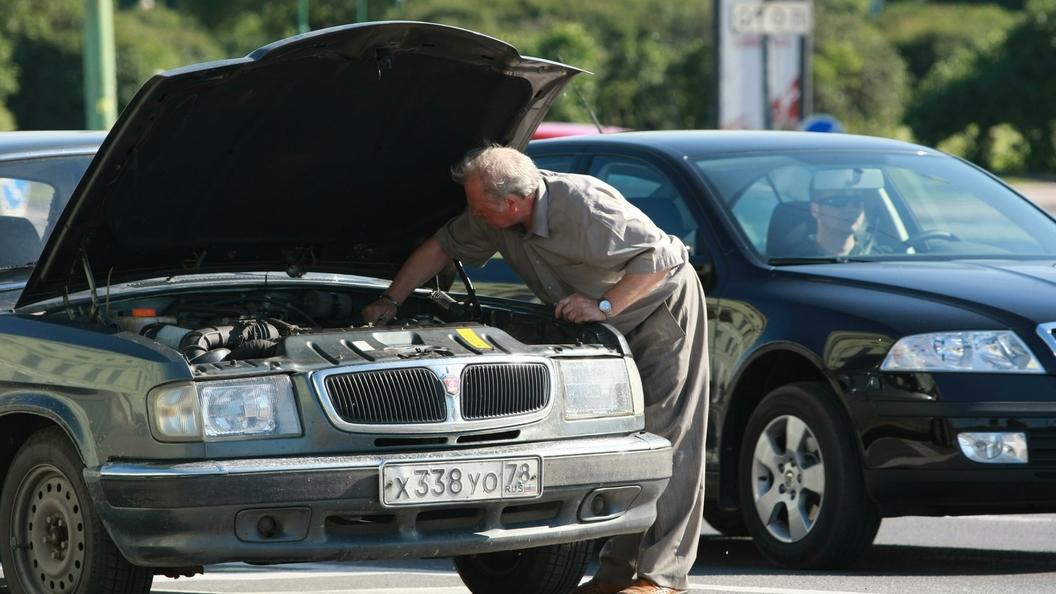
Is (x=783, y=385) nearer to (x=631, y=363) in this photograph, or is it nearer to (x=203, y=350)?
(x=631, y=363)

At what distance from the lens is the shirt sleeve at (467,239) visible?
568 cm

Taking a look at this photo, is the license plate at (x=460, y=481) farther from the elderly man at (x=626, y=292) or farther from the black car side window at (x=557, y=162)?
the black car side window at (x=557, y=162)

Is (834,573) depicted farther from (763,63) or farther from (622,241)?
(763,63)

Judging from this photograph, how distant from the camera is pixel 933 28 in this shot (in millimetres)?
89125

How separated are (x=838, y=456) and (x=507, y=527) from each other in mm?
1737

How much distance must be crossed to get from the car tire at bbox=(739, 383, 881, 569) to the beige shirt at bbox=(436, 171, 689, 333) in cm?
89

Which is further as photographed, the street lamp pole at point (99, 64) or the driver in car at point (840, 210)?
the street lamp pole at point (99, 64)

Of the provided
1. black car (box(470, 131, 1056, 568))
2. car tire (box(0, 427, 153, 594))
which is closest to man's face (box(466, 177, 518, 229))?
black car (box(470, 131, 1056, 568))

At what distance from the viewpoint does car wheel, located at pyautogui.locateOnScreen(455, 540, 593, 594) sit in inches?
207

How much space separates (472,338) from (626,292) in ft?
2.16

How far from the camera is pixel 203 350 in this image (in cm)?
493

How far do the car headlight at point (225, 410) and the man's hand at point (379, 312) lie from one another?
3.94 ft

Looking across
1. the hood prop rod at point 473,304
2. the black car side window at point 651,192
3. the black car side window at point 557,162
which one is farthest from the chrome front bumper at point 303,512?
the black car side window at point 557,162

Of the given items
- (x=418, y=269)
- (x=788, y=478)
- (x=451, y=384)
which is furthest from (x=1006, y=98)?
(x=451, y=384)
